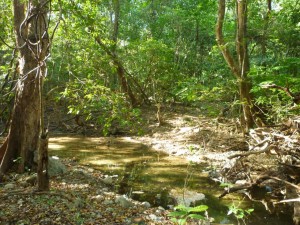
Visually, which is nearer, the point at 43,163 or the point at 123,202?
the point at 43,163

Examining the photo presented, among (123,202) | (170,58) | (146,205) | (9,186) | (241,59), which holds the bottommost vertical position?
(146,205)

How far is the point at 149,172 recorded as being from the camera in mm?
9055

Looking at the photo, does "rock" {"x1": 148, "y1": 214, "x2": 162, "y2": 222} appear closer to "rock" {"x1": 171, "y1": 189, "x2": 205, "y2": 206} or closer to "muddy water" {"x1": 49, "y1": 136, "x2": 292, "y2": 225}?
"muddy water" {"x1": 49, "y1": 136, "x2": 292, "y2": 225}

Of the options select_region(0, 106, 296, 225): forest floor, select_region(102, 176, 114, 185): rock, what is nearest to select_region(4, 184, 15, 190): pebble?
select_region(0, 106, 296, 225): forest floor

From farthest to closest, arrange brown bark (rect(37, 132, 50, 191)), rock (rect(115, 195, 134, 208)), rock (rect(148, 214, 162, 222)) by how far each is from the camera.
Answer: rock (rect(115, 195, 134, 208)) → rock (rect(148, 214, 162, 222)) → brown bark (rect(37, 132, 50, 191))

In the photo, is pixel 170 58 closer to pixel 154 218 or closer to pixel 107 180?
pixel 107 180

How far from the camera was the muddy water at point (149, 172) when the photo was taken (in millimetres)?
6286

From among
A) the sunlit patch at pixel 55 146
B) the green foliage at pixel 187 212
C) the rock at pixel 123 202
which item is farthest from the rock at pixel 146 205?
the sunlit patch at pixel 55 146

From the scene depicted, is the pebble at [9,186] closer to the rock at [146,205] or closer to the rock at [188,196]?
the rock at [146,205]

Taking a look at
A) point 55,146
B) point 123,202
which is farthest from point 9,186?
point 55,146

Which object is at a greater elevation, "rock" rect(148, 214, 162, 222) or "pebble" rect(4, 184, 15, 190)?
"pebble" rect(4, 184, 15, 190)

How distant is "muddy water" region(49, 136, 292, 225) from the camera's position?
6.29 m

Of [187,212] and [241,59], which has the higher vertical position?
[241,59]

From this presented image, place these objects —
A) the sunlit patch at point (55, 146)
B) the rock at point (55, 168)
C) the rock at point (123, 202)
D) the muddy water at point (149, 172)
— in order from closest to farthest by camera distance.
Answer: the rock at point (123, 202) < the muddy water at point (149, 172) < the rock at point (55, 168) < the sunlit patch at point (55, 146)
